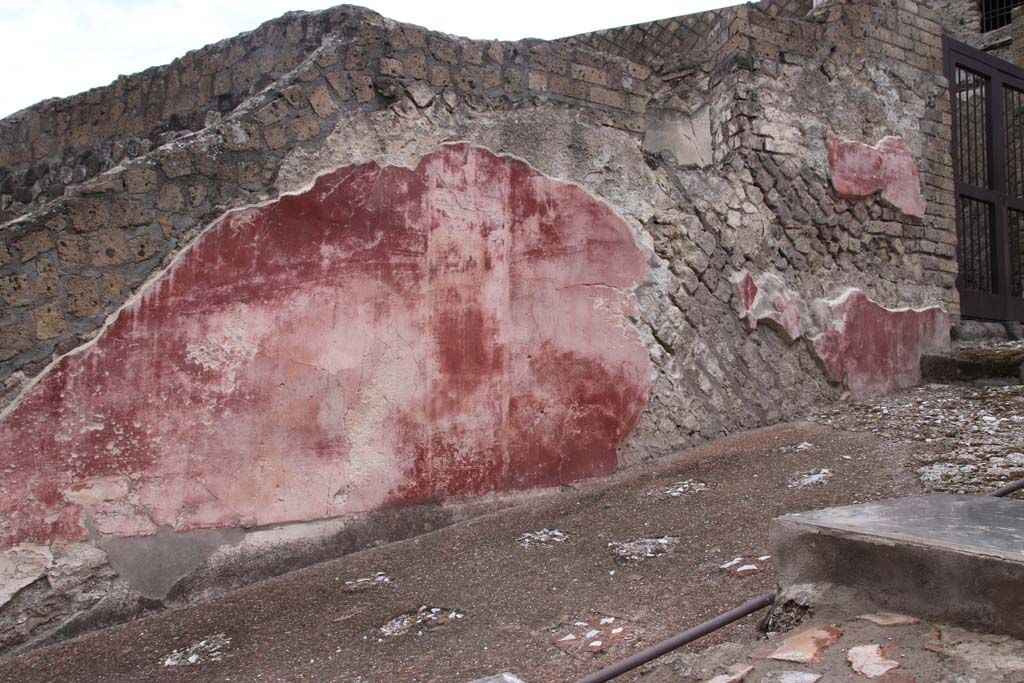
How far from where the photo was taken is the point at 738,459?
371 centimetres

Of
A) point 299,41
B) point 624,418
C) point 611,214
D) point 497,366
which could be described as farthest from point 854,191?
point 299,41

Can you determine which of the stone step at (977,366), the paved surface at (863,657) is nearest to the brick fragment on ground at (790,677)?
the paved surface at (863,657)

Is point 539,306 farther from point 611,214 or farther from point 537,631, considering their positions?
point 537,631

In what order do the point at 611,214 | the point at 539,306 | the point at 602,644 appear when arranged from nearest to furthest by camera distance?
1. the point at 602,644
2. the point at 539,306
3. the point at 611,214

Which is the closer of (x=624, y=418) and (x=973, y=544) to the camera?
(x=973, y=544)

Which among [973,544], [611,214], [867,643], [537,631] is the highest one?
[611,214]

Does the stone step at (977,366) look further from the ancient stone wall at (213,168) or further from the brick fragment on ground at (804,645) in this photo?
the brick fragment on ground at (804,645)

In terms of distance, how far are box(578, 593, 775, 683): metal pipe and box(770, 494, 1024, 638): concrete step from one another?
8 cm

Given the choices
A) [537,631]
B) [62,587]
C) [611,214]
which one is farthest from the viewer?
[611,214]

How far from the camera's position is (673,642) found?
1.87 meters

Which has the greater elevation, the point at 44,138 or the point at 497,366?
the point at 44,138

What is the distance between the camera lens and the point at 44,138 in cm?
414

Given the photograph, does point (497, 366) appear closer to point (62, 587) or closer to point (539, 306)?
point (539, 306)

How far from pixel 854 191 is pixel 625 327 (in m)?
2.05
